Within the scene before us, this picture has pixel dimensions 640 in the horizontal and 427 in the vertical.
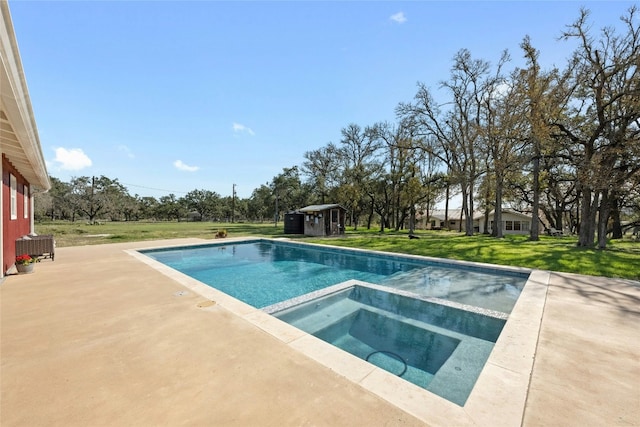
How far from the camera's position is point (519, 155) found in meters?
14.4

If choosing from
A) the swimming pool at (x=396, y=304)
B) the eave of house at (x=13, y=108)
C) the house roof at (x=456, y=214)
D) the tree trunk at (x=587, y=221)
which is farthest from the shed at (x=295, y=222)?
the house roof at (x=456, y=214)

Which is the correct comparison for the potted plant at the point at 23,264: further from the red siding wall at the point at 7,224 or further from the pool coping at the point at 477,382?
the pool coping at the point at 477,382

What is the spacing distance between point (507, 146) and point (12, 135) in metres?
18.9

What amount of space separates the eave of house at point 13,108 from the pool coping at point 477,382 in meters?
3.88

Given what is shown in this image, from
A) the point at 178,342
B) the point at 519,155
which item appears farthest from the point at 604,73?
the point at 178,342

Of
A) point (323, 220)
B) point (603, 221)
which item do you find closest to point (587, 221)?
point (603, 221)

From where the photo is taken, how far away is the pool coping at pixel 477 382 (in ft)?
6.19

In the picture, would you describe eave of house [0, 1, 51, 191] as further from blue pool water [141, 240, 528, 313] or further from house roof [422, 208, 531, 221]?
house roof [422, 208, 531, 221]

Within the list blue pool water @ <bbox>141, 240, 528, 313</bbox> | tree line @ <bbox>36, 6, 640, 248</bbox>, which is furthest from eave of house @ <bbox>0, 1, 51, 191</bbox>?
tree line @ <bbox>36, 6, 640, 248</bbox>

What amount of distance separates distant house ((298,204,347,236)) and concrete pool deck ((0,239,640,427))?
14.3 m

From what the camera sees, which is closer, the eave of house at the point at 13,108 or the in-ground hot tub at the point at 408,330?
the eave of house at the point at 13,108

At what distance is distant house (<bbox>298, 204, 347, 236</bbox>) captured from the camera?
1833 centimetres

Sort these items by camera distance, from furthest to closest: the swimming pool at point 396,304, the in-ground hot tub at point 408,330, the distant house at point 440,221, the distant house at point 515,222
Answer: the distant house at point 440,221 < the distant house at point 515,222 < the swimming pool at point 396,304 < the in-ground hot tub at point 408,330

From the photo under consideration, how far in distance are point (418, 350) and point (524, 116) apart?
1351 cm
